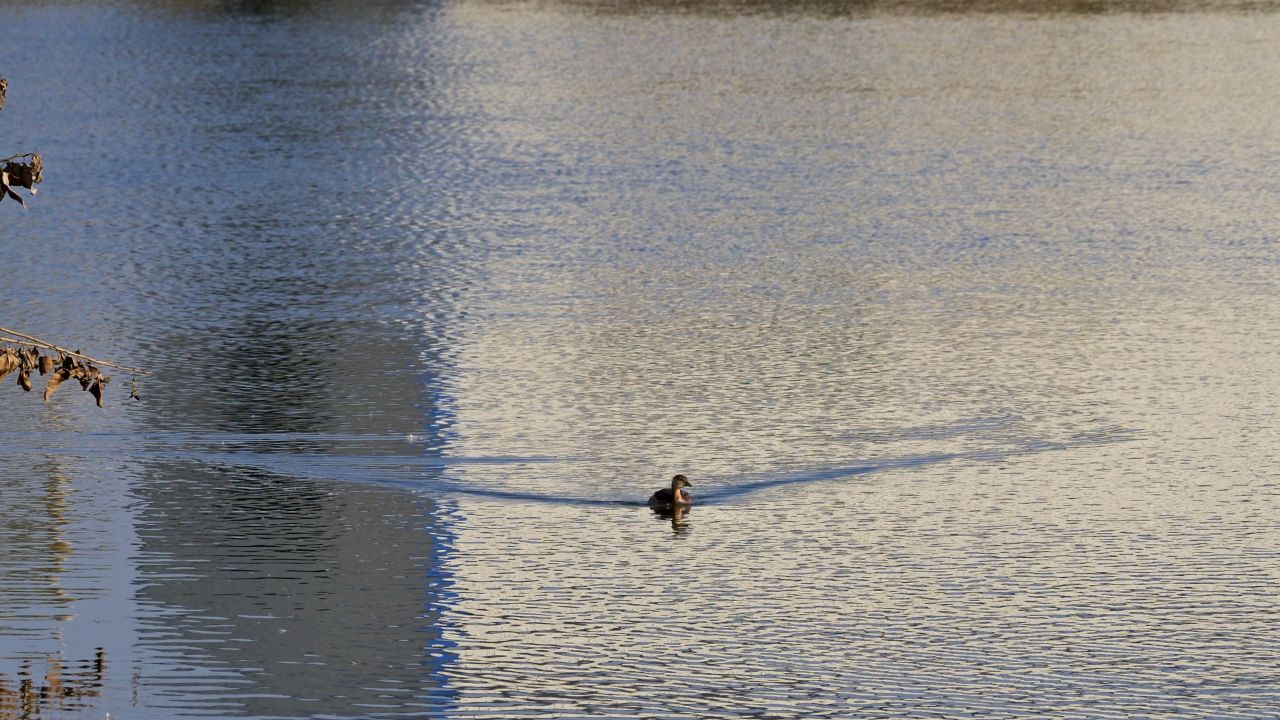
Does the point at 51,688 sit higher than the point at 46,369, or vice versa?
the point at 46,369

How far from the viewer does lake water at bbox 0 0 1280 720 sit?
42.7 ft

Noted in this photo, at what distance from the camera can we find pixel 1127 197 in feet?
104

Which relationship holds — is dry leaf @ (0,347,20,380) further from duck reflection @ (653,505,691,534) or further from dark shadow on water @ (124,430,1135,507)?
duck reflection @ (653,505,691,534)

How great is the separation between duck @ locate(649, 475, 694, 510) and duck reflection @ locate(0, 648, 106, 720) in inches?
187

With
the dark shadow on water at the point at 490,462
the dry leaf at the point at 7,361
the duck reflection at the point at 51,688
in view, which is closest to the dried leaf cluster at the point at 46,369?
the dry leaf at the point at 7,361

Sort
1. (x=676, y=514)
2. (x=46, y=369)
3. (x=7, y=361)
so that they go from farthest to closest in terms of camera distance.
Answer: (x=676, y=514) < (x=46, y=369) < (x=7, y=361)

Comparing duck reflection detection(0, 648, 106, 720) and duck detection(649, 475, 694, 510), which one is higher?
duck detection(649, 475, 694, 510)

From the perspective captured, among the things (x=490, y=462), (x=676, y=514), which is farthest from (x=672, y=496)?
(x=490, y=462)

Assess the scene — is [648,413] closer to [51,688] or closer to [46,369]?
[46,369]

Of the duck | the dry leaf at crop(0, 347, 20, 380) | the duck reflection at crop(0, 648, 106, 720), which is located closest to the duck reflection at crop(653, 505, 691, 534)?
the duck

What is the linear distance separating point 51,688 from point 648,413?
313 inches

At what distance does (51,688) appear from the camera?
12.3m

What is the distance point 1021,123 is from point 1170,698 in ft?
93.4

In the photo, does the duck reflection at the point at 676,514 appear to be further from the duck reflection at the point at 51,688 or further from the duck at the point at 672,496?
the duck reflection at the point at 51,688
